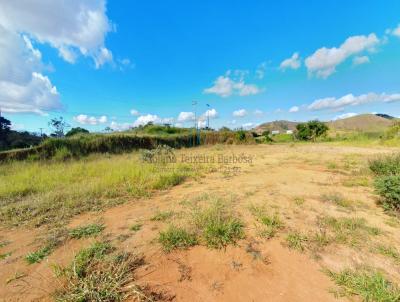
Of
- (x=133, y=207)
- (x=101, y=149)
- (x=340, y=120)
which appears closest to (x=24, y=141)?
(x=101, y=149)

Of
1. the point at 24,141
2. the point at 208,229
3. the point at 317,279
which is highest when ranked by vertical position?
the point at 24,141

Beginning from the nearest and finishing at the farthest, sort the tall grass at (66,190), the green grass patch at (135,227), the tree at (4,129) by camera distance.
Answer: the green grass patch at (135,227) → the tall grass at (66,190) → the tree at (4,129)

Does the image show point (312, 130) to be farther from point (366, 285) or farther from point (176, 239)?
point (176, 239)

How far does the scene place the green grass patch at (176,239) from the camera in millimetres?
2478

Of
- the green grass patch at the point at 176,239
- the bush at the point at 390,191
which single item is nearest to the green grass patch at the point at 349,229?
the bush at the point at 390,191

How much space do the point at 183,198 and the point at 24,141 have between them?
19832mm

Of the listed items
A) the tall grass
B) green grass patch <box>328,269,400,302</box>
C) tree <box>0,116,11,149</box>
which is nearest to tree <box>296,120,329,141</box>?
the tall grass

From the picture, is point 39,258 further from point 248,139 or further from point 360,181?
point 248,139

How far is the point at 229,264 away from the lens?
7.18ft

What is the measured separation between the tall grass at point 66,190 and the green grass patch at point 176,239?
2032mm

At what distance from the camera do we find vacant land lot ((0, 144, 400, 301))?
1.85 meters

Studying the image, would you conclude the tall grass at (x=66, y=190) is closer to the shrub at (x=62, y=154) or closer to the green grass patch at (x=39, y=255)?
the green grass patch at (x=39, y=255)

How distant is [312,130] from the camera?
2923 centimetres

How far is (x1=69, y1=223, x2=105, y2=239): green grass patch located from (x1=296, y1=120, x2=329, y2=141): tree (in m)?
31.4
